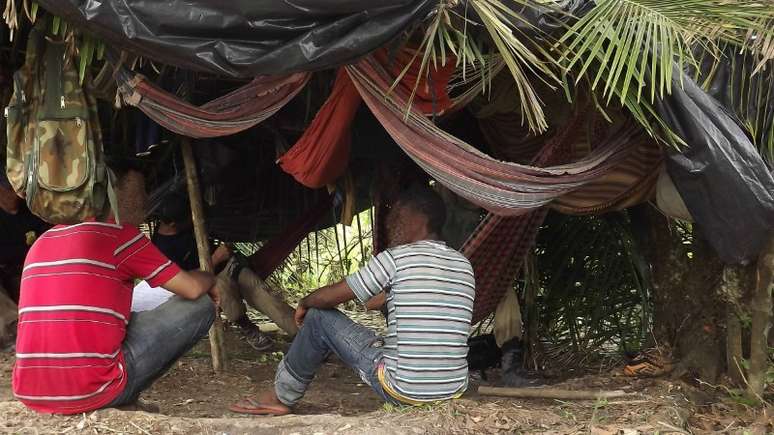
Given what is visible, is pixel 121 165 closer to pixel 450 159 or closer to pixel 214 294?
pixel 214 294

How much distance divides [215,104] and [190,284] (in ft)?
Result: 2.24

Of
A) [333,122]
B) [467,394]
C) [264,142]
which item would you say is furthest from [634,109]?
[264,142]

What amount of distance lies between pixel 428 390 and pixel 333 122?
1138mm

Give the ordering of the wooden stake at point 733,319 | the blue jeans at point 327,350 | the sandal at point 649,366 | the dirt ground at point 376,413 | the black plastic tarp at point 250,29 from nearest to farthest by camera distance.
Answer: the black plastic tarp at point 250,29, the dirt ground at point 376,413, the blue jeans at point 327,350, the wooden stake at point 733,319, the sandal at point 649,366

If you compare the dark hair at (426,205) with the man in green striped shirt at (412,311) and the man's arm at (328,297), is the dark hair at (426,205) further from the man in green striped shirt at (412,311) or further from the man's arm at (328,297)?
the man's arm at (328,297)

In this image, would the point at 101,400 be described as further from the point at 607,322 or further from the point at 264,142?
the point at 607,322

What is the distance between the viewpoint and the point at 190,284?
3.36 m

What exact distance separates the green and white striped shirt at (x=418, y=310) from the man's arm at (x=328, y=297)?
6cm

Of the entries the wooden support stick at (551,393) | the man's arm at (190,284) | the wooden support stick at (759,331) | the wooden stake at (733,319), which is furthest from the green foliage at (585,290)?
the man's arm at (190,284)

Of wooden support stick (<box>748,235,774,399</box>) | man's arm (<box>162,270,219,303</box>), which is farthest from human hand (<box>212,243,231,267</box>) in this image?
wooden support stick (<box>748,235,774,399</box>)

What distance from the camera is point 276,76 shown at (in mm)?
3176

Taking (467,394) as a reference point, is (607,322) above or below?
above

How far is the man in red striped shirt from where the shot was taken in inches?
122

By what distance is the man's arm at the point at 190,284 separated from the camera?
3.32 metres
